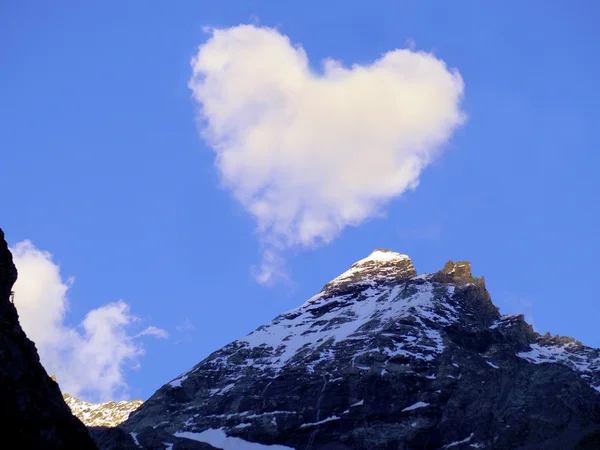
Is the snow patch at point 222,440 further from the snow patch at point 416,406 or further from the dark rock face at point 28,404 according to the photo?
the dark rock face at point 28,404

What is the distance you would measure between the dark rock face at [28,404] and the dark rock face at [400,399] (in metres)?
103

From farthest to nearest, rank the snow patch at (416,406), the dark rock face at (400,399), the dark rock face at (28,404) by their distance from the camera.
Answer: the snow patch at (416,406), the dark rock face at (400,399), the dark rock face at (28,404)

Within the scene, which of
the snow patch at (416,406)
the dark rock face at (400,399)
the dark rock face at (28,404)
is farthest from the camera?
the snow patch at (416,406)

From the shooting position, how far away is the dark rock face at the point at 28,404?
47.7m

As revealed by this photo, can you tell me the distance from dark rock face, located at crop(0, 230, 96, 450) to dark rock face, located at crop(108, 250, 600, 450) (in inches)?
4042

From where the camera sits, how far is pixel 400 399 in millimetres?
166750

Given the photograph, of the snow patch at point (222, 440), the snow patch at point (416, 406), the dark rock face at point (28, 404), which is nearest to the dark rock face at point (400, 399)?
the snow patch at point (222, 440)

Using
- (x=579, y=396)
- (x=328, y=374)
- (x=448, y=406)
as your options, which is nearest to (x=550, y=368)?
(x=579, y=396)

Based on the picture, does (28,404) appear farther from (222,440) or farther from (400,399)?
(222,440)

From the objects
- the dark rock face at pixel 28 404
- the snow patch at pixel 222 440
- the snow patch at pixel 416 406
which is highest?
the snow patch at pixel 416 406

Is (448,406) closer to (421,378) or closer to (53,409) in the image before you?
(421,378)

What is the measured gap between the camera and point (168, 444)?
165 meters

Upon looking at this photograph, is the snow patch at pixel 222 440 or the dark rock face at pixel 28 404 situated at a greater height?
the snow patch at pixel 222 440

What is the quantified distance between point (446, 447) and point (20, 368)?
372ft
